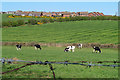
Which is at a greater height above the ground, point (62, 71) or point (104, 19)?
point (104, 19)

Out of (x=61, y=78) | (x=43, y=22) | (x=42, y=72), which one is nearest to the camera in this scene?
(x=61, y=78)

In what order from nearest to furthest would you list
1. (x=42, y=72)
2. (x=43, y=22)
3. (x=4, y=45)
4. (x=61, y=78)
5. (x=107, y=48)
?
(x=61, y=78)
(x=42, y=72)
(x=107, y=48)
(x=4, y=45)
(x=43, y=22)

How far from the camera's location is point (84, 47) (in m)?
46.8

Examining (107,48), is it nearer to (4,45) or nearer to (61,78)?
(4,45)

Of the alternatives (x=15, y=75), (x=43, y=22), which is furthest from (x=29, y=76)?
(x=43, y=22)

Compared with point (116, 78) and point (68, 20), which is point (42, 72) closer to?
point (116, 78)

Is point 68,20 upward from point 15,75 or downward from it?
upward

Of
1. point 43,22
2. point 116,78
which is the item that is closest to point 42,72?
point 116,78

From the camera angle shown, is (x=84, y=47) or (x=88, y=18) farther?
(x=88, y=18)

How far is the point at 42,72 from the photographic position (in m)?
13.8

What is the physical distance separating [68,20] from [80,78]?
92.9m

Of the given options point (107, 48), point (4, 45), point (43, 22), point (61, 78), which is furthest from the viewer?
point (43, 22)

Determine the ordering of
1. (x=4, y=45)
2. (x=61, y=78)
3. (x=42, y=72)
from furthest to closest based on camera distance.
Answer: (x=4, y=45)
(x=42, y=72)
(x=61, y=78)

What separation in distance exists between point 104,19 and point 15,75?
3664 inches
